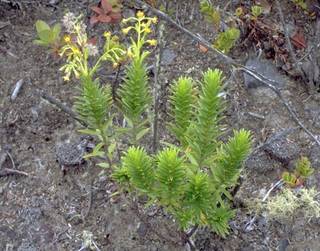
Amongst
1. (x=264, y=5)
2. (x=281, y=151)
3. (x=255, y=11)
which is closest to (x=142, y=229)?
(x=281, y=151)

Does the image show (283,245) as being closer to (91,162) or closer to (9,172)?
(91,162)

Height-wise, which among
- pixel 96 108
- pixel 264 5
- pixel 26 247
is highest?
pixel 96 108

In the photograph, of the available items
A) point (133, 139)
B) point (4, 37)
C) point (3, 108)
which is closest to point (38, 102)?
point (3, 108)

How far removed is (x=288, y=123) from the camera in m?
3.20

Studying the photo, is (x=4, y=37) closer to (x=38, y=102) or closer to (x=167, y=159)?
(x=38, y=102)

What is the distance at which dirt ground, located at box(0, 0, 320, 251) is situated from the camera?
2.83m

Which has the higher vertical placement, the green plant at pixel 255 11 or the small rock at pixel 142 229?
the green plant at pixel 255 11

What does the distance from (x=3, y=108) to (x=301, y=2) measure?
1559mm

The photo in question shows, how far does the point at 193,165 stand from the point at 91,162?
83 cm

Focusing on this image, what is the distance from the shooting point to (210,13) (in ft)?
10.5

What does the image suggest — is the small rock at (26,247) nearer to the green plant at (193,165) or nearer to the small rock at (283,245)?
the green plant at (193,165)

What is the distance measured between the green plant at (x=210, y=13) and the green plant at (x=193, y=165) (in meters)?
0.84

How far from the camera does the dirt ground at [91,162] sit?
2.83m

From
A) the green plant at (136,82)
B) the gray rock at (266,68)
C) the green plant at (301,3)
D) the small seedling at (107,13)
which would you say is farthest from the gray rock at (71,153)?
the green plant at (301,3)
